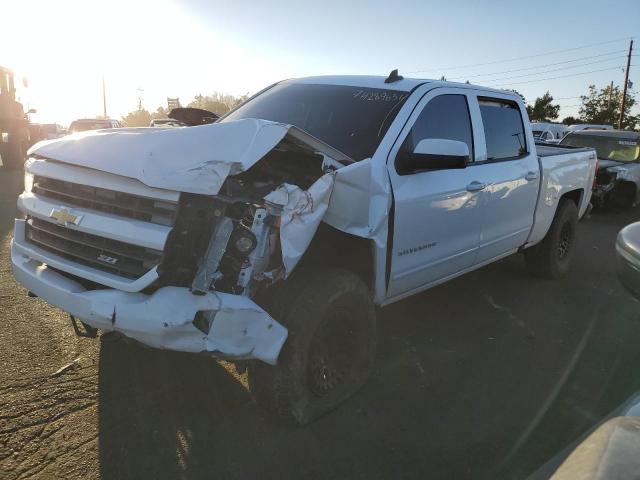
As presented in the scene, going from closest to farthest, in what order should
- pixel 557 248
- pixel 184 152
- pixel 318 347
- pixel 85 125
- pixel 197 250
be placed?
pixel 197 250 → pixel 184 152 → pixel 318 347 → pixel 557 248 → pixel 85 125

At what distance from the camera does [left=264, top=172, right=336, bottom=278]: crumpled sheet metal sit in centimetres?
255

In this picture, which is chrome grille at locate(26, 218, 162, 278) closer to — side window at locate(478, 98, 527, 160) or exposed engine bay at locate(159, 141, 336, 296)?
exposed engine bay at locate(159, 141, 336, 296)

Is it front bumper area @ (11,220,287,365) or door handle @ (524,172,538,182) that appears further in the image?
door handle @ (524,172,538,182)

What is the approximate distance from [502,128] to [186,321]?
3.63 metres

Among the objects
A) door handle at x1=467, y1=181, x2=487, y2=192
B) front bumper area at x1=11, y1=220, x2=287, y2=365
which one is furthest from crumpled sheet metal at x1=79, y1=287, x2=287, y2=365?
door handle at x1=467, y1=181, x2=487, y2=192

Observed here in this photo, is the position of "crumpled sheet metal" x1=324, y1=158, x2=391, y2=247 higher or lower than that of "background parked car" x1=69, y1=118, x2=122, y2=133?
higher

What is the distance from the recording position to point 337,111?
391cm

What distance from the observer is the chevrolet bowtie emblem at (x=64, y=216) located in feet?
9.04

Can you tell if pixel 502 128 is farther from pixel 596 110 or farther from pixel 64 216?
pixel 596 110

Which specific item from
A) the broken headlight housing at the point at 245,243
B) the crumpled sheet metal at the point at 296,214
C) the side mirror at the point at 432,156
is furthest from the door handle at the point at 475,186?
the broken headlight housing at the point at 245,243

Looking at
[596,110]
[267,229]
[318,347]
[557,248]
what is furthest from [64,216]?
[596,110]

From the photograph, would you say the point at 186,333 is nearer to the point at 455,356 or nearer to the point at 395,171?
the point at 395,171

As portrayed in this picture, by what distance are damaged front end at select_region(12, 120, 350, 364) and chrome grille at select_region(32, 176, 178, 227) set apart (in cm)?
1

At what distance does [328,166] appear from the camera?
297cm
